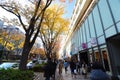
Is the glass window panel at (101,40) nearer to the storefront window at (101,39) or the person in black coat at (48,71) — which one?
the storefront window at (101,39)

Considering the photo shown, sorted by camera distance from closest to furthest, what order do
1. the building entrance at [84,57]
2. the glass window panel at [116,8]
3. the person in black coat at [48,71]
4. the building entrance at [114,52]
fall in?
the glass window panel at [116,8]
the person in black coat at [48,71]
the building entrance at [114,52]
the building entrance at [84,57]

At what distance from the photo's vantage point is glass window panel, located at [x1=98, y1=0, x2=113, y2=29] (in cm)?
955

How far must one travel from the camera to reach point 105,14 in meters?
10.3

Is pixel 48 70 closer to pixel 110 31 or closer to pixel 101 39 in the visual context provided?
pixel 110 31

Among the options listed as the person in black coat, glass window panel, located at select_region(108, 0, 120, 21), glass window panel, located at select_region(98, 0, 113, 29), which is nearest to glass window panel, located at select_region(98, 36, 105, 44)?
glass window panel, located at select_region(98, 0, 113, 29)

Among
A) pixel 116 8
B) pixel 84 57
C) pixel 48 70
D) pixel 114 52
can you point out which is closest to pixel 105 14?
pixel 116 8

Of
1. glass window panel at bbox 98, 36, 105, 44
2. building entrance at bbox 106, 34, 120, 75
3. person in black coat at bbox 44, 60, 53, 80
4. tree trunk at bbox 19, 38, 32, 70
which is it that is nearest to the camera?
tree trunk at bbox 19, 38, 32, 70

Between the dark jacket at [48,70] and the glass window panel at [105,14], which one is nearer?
the dark jacket at [48,70]

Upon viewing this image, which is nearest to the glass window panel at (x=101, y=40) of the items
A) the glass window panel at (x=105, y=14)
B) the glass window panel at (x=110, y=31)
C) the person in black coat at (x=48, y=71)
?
the glass window panel at (x=110, y=31)

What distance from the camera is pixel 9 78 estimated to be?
5.09 m

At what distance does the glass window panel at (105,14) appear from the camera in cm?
955

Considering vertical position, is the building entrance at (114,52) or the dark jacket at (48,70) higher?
the building entrance at (114,52)

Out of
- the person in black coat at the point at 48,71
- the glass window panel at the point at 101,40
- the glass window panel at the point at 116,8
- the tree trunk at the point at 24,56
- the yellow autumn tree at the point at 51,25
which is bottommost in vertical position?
the person in black coat at the point at 48,71

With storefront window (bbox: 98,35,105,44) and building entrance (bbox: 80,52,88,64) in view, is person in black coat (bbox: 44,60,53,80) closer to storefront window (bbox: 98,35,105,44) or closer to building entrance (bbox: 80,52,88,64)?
storefront window (bbox: 98,35,105,44)
